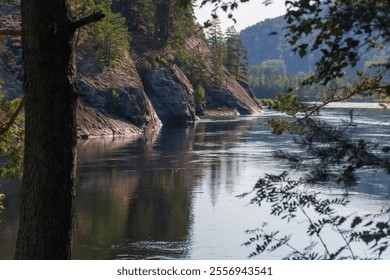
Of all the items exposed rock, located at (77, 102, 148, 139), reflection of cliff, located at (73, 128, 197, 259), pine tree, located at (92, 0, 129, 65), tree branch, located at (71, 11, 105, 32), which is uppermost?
pine tree, located at (92, 0, 129, 65)

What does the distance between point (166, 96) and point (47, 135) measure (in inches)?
3386

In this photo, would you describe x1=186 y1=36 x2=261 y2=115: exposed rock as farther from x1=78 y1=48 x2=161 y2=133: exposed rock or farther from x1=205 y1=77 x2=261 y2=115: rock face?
x1=78 y1=48 x2=161 y2=133: exposed rock

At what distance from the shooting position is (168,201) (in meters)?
34.3

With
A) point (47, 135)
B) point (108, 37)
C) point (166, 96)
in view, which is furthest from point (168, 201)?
point (166, 96)

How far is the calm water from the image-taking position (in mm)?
25266

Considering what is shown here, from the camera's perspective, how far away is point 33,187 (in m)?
6.23

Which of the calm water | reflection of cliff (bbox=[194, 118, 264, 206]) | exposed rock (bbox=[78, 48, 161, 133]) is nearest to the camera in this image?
the calm water

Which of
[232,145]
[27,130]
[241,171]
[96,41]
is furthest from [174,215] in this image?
[96,41]

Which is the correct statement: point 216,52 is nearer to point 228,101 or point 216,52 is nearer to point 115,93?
point 228,101

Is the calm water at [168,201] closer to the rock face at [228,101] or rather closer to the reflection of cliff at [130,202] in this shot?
the reflection of cliff at [130,202]

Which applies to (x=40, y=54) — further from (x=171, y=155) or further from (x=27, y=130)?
(x=171, y=155)

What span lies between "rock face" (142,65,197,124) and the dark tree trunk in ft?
274

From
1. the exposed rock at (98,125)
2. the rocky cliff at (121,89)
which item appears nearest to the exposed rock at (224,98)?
the rocky cliff at (121,89)

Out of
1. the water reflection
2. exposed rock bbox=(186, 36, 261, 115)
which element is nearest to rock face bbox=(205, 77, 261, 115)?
exposed rock bbox=(186, 36, 261, 115)
